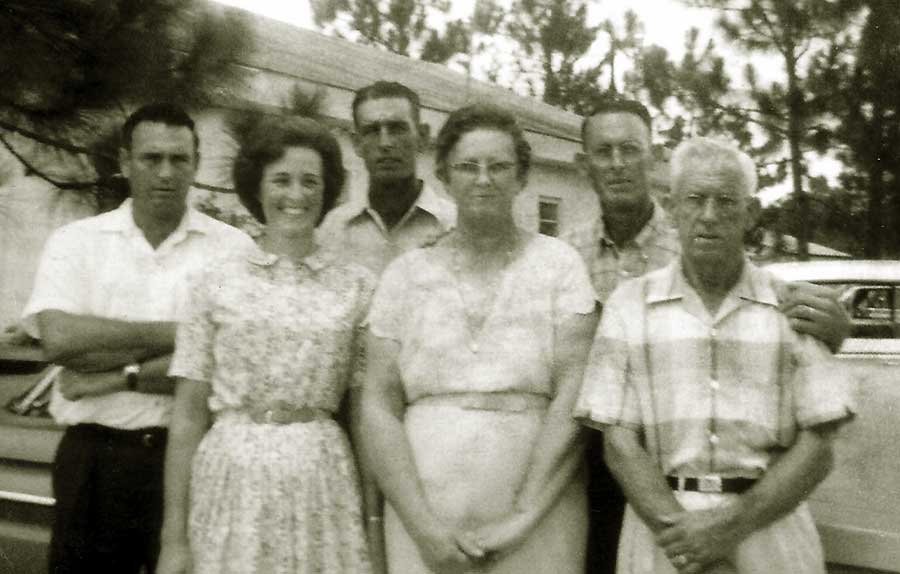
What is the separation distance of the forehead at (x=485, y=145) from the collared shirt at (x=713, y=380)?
0.53 meters

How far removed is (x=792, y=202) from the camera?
14719mm

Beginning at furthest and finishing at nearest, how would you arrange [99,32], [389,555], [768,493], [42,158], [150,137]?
[42,158], [99,32], [150,137], [389,555], [768,493]

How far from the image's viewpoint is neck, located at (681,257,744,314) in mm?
2676

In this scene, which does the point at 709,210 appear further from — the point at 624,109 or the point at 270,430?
the point at 270,430

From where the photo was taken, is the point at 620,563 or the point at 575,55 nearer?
the point at 620,563

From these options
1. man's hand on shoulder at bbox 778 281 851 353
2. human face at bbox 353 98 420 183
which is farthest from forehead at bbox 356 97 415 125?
man's hand on shoulder at bbox 778 281 851 353

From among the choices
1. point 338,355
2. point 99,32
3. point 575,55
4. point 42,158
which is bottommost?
point 338,355

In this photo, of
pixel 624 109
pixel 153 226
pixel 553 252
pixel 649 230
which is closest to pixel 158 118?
pixel 153 226

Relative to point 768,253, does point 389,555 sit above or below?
below

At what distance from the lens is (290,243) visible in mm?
3082

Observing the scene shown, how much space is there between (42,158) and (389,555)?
3.63m

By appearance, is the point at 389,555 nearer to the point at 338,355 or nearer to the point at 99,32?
the point at 338,355

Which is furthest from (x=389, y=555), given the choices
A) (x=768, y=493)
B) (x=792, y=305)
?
(x=792, y=305)

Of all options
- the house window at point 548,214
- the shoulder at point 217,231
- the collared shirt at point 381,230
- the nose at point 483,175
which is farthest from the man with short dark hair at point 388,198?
the house window at point 548,214
